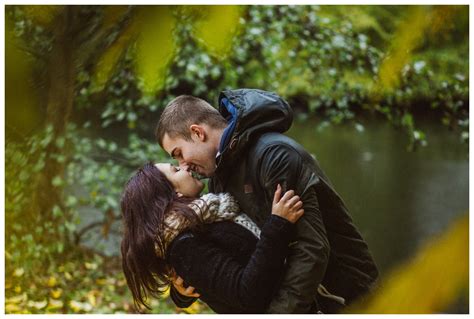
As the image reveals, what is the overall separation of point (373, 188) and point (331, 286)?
399 cm

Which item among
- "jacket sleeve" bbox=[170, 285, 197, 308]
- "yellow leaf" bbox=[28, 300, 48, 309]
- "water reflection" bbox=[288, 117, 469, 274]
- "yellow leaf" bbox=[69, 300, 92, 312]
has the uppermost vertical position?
"jacket sleeve" bbox=[170, 285, 197, 308]

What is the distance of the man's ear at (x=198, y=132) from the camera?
5.64 ft

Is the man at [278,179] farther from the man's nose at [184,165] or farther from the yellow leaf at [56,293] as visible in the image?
the yellow leaf at [56,293]

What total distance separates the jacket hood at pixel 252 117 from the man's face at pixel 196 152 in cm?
10

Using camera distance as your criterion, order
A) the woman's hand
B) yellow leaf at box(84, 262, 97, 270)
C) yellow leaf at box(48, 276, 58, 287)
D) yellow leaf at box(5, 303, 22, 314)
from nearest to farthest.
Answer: the woman's hand < yellow leaf at box(5, 303, 22, 314) < yellow leaf at box(48, 276, 58, 287) < yellow leaf at box(84, 262, 97, 270)

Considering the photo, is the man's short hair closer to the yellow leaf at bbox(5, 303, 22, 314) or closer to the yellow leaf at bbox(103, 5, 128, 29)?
the yellow leaf at bbox(103, 5, 128, 29)

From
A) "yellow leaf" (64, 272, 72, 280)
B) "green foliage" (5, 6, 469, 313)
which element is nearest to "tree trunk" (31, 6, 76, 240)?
"green foliage" (5, 6, 469, 313)

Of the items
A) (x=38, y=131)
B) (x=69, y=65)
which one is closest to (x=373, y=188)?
(x=38, y=131)

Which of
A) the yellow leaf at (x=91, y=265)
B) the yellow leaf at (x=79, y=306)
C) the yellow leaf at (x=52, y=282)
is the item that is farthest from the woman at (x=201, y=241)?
the yellow leaf at (x=91, y=265)

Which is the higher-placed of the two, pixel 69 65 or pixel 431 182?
pixel 69 65

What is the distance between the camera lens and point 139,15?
Result: 943 millimetres

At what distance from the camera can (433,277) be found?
54cm

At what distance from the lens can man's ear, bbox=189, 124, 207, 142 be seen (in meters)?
1.72
